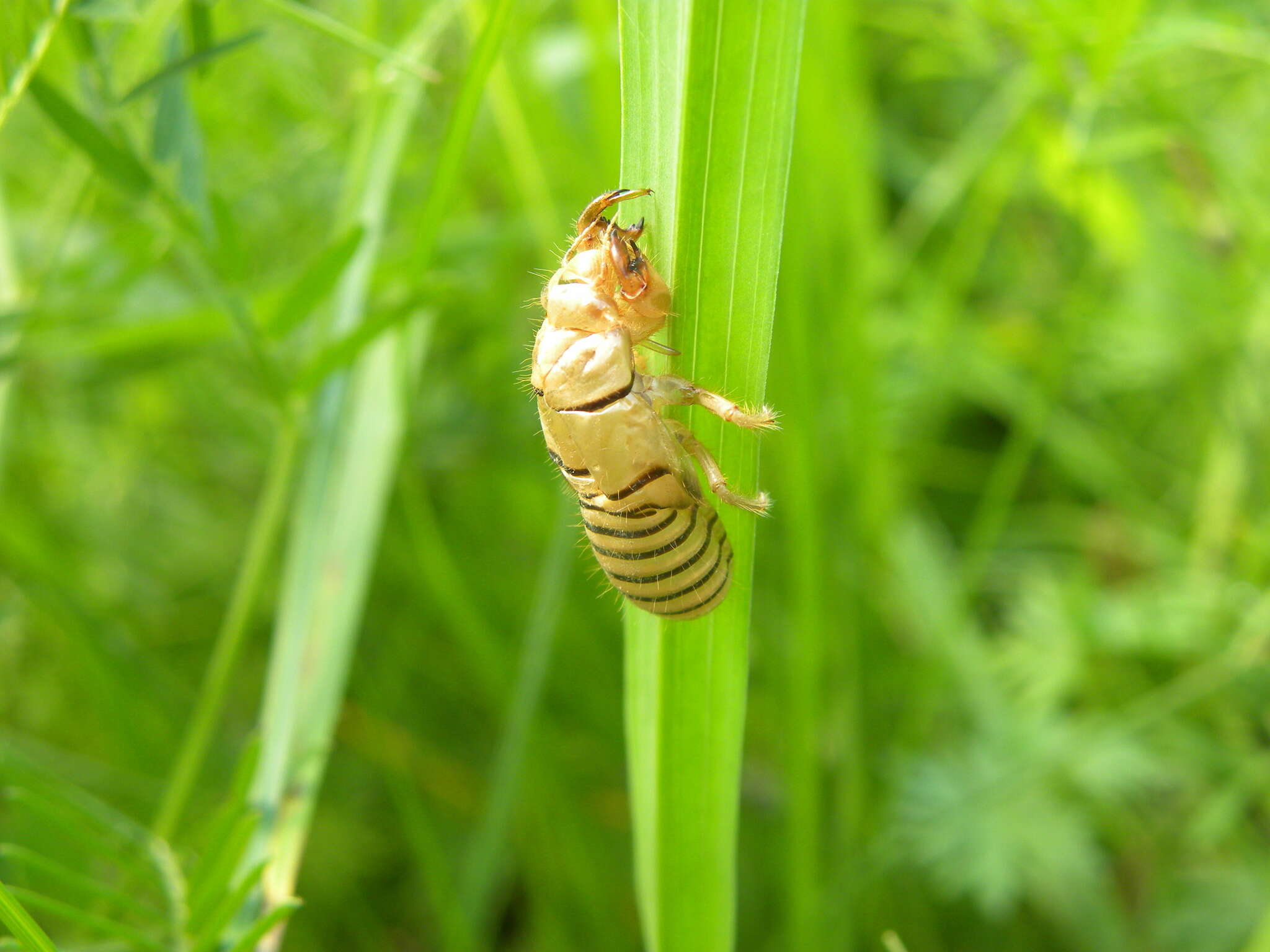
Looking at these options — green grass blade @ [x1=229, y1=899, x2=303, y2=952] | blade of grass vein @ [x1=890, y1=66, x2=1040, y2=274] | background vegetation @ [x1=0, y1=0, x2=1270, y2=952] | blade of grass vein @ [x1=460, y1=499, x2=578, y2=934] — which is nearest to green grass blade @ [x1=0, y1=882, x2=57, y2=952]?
green grass blade @ [x1=229, y1=899, x2=303, y2=952]

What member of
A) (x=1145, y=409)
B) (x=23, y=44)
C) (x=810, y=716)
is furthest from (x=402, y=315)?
(x=1145, y=409)

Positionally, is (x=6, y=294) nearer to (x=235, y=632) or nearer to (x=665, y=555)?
(x=235, y=632)

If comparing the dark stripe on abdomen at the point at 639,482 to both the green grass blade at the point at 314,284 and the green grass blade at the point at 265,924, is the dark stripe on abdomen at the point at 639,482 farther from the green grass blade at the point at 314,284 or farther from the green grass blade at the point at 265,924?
the green grass blade at the point at 265,924

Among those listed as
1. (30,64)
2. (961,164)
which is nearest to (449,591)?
(30,64)

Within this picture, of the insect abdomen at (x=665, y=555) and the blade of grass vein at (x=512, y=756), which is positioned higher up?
the insect abdomen at (x=665, y=555)

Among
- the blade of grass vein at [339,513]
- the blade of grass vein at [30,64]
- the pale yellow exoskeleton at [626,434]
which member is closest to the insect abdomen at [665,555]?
the pale yellow exoskeleton at [626,434]

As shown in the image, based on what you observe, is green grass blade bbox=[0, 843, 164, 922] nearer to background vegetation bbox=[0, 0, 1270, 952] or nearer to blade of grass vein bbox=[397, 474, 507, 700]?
background vegetation bbox=[0, 0, 1270, 952]
